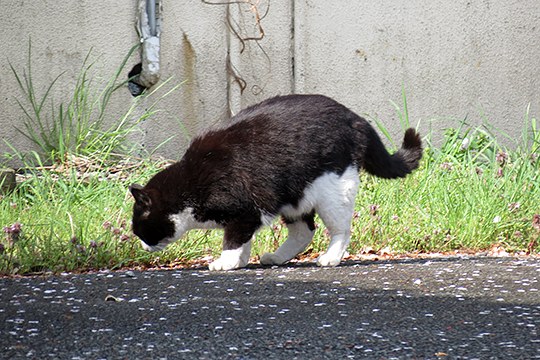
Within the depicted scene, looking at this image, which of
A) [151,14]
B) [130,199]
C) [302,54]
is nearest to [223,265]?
[130,199]

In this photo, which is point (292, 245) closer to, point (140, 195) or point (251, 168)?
point (251, 168)

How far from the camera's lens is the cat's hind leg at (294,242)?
554 cm

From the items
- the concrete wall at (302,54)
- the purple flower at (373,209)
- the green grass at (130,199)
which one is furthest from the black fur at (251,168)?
the concrete wall at (302,54)

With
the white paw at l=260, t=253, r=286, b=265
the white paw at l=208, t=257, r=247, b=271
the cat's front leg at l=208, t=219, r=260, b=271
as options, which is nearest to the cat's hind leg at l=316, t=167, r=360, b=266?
the white paw at l=260, t=253, r=286, b=265

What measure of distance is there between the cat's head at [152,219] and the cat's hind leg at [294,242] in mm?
552

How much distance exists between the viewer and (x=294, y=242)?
5.57 m

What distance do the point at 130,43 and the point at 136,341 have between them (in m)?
4.32

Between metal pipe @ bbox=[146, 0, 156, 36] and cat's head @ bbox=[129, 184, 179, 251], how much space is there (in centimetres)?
248

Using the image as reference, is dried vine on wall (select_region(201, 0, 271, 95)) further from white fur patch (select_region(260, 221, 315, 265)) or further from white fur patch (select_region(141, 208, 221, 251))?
white fur patch (select_region(141, 208, 221, 251))

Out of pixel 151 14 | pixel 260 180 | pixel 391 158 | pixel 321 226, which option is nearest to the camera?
pixel 260 180

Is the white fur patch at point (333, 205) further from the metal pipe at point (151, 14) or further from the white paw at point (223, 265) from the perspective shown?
the metal pipe at point (151, 14)

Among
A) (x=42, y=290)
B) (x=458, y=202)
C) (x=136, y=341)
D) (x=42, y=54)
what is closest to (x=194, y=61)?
(x=42, y=54)

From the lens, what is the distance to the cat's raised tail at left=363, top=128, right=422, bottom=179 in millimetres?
5527

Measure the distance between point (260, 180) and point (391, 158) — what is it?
2.83 feet
